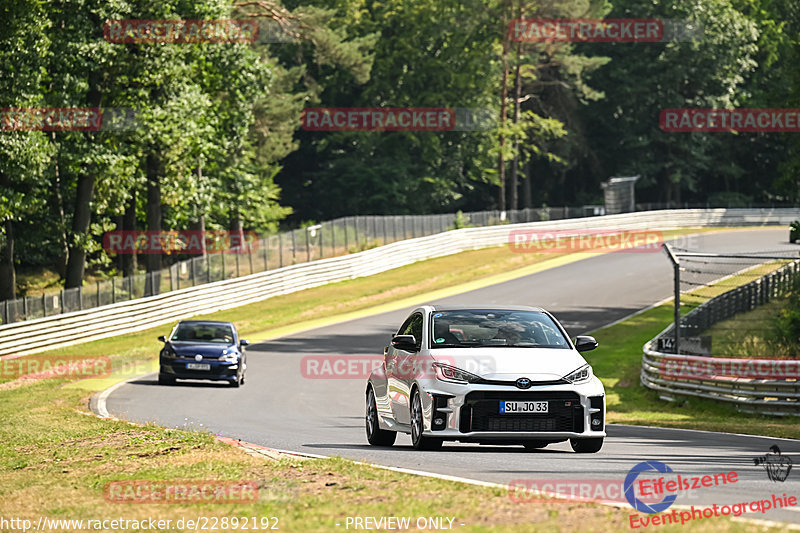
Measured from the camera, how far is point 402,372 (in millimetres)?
13969

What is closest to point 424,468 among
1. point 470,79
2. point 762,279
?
point 762,279

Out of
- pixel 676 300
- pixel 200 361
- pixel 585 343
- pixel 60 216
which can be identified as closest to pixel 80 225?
pixel 60 216

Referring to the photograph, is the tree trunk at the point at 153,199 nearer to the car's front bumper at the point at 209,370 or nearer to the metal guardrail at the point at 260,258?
the metal guardrail at the point at 260,258

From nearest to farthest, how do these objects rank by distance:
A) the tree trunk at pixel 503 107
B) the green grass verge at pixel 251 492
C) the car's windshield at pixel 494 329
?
the green grass verge at pixel 251 492 < the car's windshield at pixel 494 329 < the tree trunk at pixel 503 107

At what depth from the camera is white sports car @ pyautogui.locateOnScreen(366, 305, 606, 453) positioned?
12.7 m

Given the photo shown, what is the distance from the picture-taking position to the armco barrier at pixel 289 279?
39000 mm

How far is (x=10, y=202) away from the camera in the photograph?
131 feet

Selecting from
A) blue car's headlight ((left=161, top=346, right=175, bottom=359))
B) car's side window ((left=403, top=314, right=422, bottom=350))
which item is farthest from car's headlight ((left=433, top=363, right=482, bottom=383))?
blue car's headlight ((left=161, top=346, right=175, bottom=359))

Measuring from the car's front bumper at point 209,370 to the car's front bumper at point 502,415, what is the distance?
1605 cm

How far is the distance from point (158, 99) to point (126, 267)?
18.8 metres

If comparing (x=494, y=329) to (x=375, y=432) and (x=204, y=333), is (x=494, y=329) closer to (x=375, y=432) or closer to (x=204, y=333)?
(x=375, y=432)

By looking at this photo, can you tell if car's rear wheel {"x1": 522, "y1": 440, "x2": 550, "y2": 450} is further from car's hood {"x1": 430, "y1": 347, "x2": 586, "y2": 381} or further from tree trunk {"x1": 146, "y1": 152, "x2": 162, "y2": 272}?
tree trunk {"x1": 146, "y1": 152, "x2": 162, "y2": 272}

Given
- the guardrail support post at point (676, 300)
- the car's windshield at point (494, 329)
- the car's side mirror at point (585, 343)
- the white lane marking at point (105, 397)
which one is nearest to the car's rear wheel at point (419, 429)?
the car's windshield at point (494, 329)

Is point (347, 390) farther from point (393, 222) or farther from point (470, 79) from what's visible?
point (470, 79)
